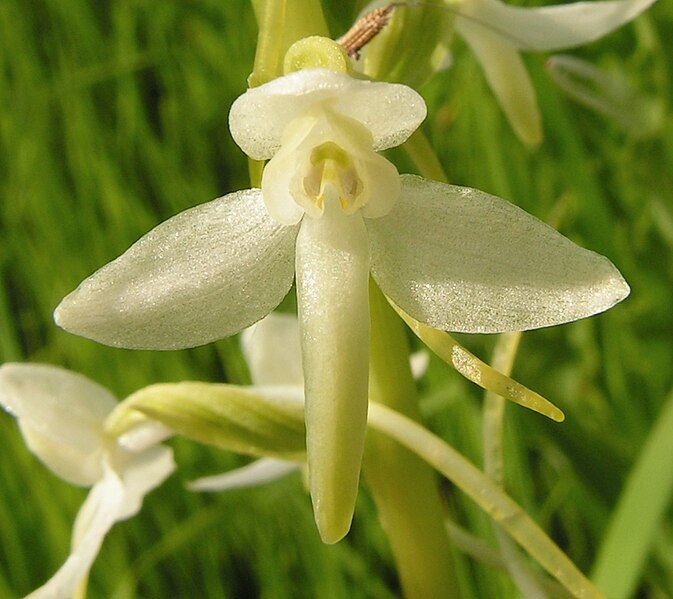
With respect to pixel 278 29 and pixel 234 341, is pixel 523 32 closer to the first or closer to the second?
pixel 278 29

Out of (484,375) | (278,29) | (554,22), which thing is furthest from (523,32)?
(484,375)

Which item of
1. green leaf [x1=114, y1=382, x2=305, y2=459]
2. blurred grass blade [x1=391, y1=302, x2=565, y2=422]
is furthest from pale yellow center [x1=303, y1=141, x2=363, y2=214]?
green leaf [x1=114, y1=382, x2=305, y2=459]

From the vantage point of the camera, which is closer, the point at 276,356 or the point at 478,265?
the point at 478,265

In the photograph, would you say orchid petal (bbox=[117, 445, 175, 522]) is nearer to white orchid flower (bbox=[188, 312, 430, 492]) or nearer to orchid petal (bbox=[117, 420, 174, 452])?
orchid petal (bbox=[117, 420, 174, 452])

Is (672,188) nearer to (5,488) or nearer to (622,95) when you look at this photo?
(622,95)

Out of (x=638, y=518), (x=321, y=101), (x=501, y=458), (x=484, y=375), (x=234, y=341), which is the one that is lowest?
(x=234, y=341)

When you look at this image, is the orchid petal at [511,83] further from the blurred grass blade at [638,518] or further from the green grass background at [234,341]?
the blurred grass blade at [638,518]
